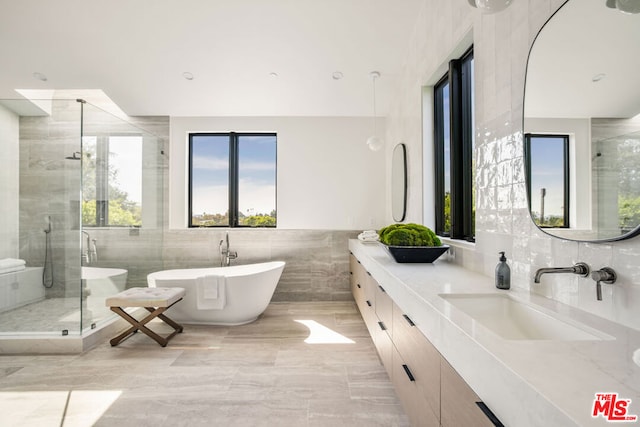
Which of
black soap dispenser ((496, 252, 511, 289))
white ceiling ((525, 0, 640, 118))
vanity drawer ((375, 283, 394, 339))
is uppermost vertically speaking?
white ceiling ((525, 0, 640, 118))

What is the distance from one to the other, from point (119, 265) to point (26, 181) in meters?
1.11

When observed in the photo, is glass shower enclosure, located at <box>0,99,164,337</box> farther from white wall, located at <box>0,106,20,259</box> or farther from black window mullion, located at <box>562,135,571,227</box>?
black window mullion, located at <box>562,135,571,227</box>

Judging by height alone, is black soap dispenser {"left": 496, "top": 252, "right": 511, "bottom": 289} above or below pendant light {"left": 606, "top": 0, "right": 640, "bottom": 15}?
below

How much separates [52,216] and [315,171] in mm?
2790

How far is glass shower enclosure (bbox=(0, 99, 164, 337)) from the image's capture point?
2768 millimetres

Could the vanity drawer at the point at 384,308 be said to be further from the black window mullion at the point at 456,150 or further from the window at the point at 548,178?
the window at the point at 548,178

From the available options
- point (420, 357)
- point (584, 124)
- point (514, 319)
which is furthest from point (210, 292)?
point (584, 124)

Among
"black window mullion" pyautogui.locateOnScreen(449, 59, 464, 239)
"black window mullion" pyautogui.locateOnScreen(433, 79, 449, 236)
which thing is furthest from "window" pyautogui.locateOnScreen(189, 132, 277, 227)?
"black window mullion" pyautogui.locateOnScreen(449, 59, 464, 239)

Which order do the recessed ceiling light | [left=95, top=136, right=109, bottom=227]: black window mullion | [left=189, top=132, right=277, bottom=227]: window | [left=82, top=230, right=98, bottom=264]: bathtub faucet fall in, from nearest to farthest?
[left=82, top=230, right=98, bottom=264]: bathtub faucet
[left=95, top=136, right=109, bottom=227]: black window mullion
the recessed ceiling light
[left=189, top=132, right=277, bottom=227]: window

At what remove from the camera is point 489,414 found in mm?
700

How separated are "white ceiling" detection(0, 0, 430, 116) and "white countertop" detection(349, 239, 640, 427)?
2.62m

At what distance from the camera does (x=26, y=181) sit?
2.87m

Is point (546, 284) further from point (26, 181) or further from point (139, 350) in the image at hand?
point (26, 181)

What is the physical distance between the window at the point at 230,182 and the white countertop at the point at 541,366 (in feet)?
11.2
